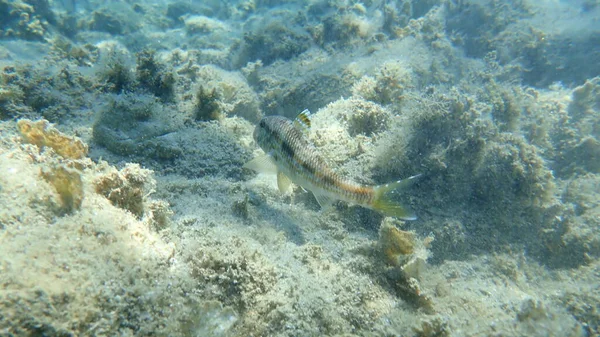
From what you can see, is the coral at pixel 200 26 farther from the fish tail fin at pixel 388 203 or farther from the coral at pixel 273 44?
the fish tail fin at pixel 388 203

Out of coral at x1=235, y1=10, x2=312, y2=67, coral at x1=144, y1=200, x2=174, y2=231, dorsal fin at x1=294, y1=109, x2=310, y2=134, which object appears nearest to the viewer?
coral at x1=144, y1=200, x2=174, y2=231

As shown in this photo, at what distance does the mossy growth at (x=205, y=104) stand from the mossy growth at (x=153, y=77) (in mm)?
598

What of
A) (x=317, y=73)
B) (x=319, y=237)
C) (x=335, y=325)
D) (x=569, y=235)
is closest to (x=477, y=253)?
(x=569, y=235)

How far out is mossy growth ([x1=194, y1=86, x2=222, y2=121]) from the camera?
5.12 m

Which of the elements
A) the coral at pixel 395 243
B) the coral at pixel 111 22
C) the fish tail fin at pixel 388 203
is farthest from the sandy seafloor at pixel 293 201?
the coral at pixel 111 22

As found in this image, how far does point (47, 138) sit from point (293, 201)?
2722 mm

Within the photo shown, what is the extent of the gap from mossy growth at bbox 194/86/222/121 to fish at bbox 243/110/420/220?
5.36 feet

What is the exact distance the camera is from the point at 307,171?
134 inches

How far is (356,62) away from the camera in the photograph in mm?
8781

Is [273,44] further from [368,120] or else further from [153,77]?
[368,120]

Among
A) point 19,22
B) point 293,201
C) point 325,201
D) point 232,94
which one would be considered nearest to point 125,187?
point 325,201

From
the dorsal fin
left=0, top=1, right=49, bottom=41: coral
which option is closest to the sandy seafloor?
the dorsal fin

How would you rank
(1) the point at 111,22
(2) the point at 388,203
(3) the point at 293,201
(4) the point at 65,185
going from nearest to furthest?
(4) the point at 65,185 < (2) the point at 388,203 < (3) the point at 293,201 < (1) the point at 111,22

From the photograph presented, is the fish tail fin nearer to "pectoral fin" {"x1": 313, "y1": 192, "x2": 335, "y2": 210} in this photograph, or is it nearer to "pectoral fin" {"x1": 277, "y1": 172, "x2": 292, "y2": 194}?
"pectoral fin" {"x1": 313, "y1": 192, "x2": 335, "y2": 210}
